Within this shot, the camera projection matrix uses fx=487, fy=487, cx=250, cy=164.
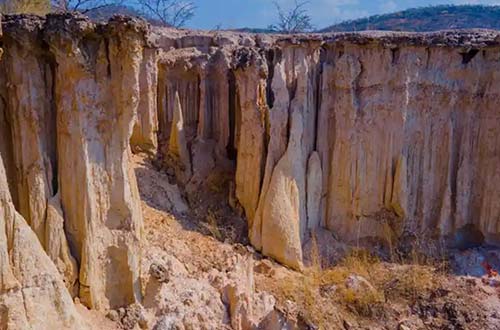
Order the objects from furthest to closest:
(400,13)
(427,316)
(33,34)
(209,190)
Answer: (400,13)
(209,190)
(427,316)
(33,34)

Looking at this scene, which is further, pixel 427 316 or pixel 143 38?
pixel 427 316

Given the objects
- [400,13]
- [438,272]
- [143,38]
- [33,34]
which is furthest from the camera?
[400,13]

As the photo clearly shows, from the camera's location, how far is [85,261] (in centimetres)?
558

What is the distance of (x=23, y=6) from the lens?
968 centimetres

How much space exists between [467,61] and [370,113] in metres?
1.92

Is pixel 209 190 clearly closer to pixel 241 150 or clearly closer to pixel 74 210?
pixel 241 150

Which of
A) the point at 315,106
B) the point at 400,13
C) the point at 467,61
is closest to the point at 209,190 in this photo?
the point at 315,106

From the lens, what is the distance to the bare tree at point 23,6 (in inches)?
377

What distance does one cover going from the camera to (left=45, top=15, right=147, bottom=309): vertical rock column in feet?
18.0

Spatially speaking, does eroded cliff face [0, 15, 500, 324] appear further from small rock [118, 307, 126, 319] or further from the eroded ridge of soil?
small rock [118, 307, 126, 319]

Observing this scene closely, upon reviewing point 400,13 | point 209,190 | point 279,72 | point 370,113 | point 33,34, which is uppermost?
point 400,13

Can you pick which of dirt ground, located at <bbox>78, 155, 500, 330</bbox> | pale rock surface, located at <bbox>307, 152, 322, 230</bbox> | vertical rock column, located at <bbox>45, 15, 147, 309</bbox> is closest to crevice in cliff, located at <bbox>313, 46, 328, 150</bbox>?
pale rock surface, located at <bbox>307, 152, 322, 230</bbox>

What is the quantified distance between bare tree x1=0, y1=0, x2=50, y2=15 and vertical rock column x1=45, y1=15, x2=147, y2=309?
4787 millimetres

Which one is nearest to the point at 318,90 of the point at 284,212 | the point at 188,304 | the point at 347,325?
the point at 284,212
